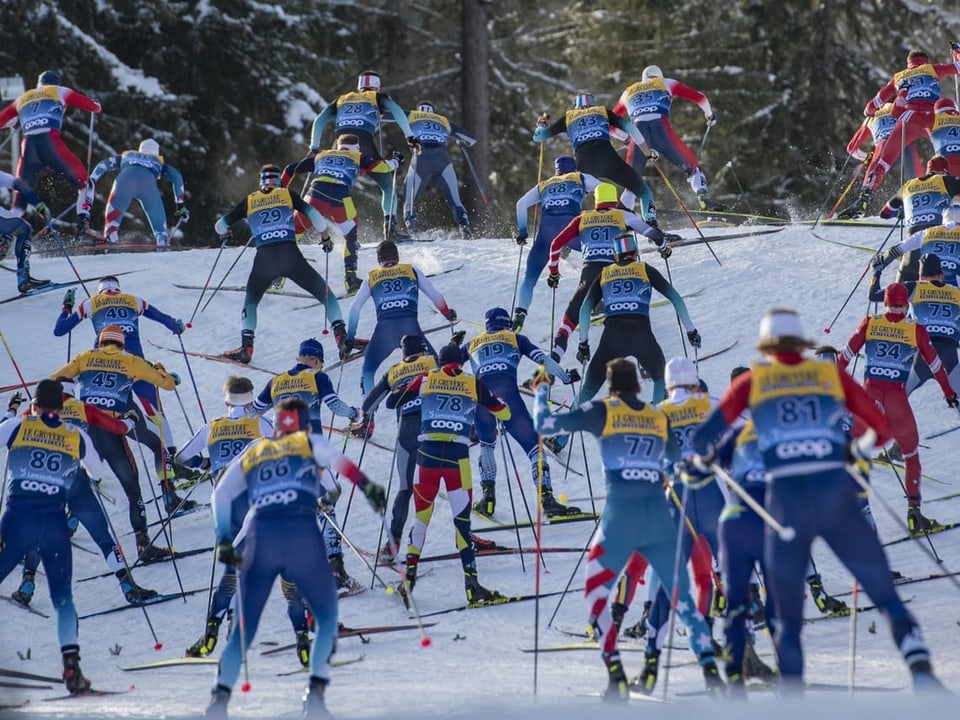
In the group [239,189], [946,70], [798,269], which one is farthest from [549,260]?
[239,189]

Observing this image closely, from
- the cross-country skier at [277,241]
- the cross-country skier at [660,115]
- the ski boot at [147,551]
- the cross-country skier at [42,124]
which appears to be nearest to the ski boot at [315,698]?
the ski boot at [147,551]

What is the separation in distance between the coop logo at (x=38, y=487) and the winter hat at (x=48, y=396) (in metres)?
0.49

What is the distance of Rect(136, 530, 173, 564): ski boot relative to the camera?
38.4 ft

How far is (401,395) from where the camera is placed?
1120cm

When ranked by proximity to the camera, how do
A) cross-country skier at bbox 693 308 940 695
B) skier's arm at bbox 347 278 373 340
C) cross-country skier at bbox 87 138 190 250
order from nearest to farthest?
cross-country skier at bbox 693 308 940 695
skier's arm at bbox 347 278 373 340
cross-country skier at bbox 87 138 190 250

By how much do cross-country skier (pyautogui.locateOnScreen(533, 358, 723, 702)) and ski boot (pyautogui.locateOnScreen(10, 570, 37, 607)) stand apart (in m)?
4.78

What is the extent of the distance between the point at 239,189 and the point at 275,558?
2158 cm

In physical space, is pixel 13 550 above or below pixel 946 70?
below

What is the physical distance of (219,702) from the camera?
24.2 feet

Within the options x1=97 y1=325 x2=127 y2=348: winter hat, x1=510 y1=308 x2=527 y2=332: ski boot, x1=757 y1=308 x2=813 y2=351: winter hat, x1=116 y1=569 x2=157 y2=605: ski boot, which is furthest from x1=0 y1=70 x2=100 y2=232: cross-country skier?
x1=757 y1=308 x2=813 y2=351: winter hat

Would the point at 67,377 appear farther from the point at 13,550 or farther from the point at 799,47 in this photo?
the point at 799,47

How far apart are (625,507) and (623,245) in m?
5.22

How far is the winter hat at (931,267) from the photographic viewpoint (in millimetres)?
12148

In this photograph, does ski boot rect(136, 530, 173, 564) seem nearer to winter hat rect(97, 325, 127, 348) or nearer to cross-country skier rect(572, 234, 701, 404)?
winter hat rect(97, 325, 127, 348)
